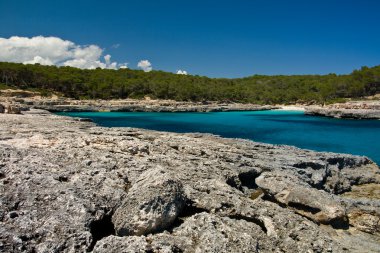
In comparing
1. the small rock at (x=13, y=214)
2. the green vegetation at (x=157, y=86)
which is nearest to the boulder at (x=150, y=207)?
the small rock at (x=13, y=214)

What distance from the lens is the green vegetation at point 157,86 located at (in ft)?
363

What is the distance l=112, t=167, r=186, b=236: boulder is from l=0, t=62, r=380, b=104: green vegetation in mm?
112417

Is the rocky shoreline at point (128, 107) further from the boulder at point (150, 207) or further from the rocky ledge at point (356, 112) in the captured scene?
the boulder at point (150, 207)

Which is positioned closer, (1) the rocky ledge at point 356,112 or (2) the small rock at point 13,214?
(2) the small rock at point 13,214

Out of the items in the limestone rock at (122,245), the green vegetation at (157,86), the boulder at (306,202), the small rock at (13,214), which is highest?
the green vegetation at (157,86)

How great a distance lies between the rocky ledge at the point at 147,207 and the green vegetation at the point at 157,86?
10951 cm

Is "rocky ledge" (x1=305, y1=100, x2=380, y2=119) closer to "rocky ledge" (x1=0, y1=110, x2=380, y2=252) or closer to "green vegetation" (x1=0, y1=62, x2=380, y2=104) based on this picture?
"green vegetation" (x1=0, y1=62, x2=380, y2=104)

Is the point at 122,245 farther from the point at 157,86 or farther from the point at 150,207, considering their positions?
the point at 157,86

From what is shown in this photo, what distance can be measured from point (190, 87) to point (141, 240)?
407 feet

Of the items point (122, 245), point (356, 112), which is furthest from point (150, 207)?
point (356, 112)

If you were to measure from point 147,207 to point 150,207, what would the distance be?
2.6 inches

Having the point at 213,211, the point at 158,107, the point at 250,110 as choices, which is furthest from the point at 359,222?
the point at 250,110

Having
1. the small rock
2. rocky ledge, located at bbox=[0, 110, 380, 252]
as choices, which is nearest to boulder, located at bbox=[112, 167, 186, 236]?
rocky ledge, located at bbox=[0, 110, 380, 252]

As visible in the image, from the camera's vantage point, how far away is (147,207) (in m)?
6.79
